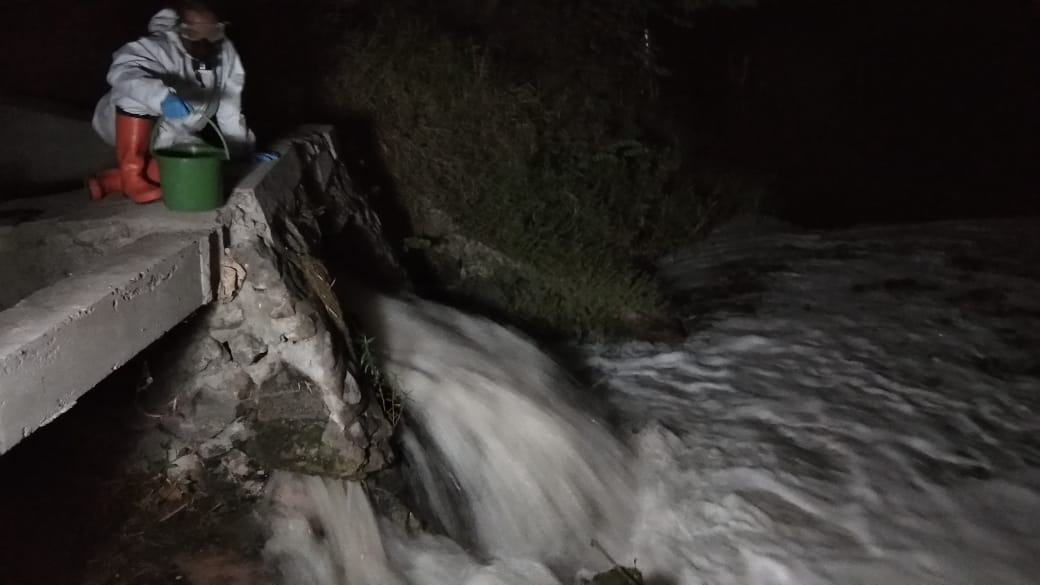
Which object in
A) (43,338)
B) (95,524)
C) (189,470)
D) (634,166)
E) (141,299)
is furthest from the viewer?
(634,166)

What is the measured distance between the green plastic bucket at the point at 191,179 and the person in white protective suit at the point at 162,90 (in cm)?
17

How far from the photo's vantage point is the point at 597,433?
439cm

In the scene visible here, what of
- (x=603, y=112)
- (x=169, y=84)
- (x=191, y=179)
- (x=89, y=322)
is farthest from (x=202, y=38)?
(x=603, y=112)

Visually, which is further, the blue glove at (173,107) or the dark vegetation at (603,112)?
the dark vegetation at (603,112)

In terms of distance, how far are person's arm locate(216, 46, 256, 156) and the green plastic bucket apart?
543mm

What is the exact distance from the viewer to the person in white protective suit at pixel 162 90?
316cm

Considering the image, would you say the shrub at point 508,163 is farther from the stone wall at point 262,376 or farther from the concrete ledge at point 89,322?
the concrete ledge at point 89,322

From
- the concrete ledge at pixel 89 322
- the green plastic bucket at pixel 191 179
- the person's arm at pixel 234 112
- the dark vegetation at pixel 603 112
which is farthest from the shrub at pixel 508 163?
the concrete ledge at pixel 89 322

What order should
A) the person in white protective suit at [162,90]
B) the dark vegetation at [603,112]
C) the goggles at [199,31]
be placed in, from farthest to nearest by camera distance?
the dark vegetation at [603,112] < the goggles at [199,31] < the person in white protective suit at [162,90]

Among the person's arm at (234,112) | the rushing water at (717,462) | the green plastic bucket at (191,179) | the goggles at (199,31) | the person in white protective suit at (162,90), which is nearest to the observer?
the green plastic bucket at (191,179)

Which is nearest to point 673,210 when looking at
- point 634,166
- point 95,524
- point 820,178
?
point 634,166

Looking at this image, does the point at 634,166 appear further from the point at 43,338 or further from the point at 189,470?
the point at 43,338

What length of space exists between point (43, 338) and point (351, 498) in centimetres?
146

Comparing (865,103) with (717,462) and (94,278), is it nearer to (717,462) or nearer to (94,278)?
(717,462)
